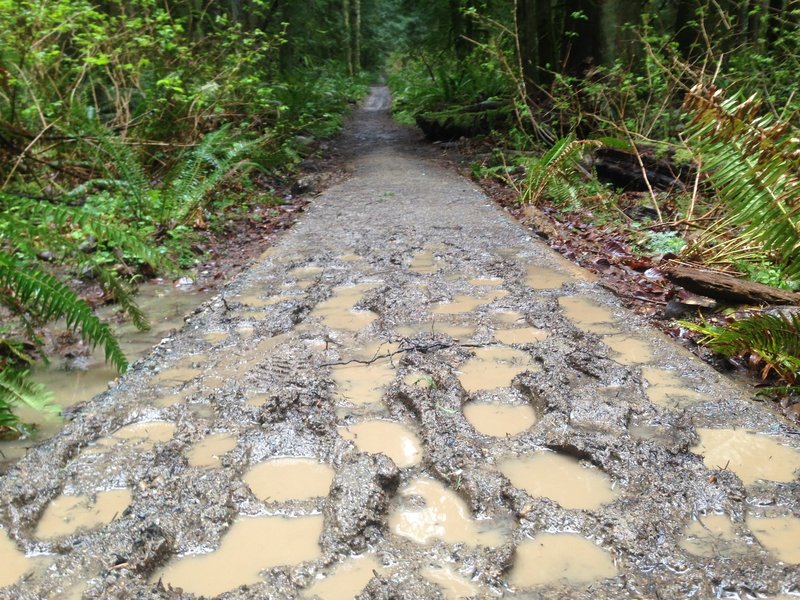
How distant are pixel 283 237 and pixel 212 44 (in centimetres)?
599

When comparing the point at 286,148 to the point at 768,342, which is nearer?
the point at 768,342

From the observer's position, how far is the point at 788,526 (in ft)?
5.34

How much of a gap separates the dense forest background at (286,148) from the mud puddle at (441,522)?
1.53 meters

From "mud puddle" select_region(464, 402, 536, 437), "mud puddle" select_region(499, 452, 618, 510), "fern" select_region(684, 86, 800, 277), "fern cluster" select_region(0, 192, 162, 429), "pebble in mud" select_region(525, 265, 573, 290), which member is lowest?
"pebble in mud" select_region(525, 265, 573, 290)

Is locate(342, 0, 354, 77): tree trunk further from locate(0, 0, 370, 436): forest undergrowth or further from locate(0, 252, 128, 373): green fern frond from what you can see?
locate(0, 252, 128, 373): green fern frond

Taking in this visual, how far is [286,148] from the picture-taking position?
911 cm

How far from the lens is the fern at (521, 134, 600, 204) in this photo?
610cm

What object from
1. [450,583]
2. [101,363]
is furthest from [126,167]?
[450,583]

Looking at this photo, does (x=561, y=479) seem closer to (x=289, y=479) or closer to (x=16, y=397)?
(x=289, y=479)

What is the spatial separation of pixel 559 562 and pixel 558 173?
5.38 metres

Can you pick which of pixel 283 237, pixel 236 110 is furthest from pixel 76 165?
pixel 236 110

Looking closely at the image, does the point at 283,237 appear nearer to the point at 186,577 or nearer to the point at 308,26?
the point at 186,577

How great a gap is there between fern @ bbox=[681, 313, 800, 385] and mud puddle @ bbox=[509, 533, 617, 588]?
4.92 ft

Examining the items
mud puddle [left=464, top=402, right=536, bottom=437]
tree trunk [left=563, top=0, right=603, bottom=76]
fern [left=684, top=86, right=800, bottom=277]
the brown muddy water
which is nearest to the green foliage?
fern [left=684, top=86, right=800, bottom=277]
